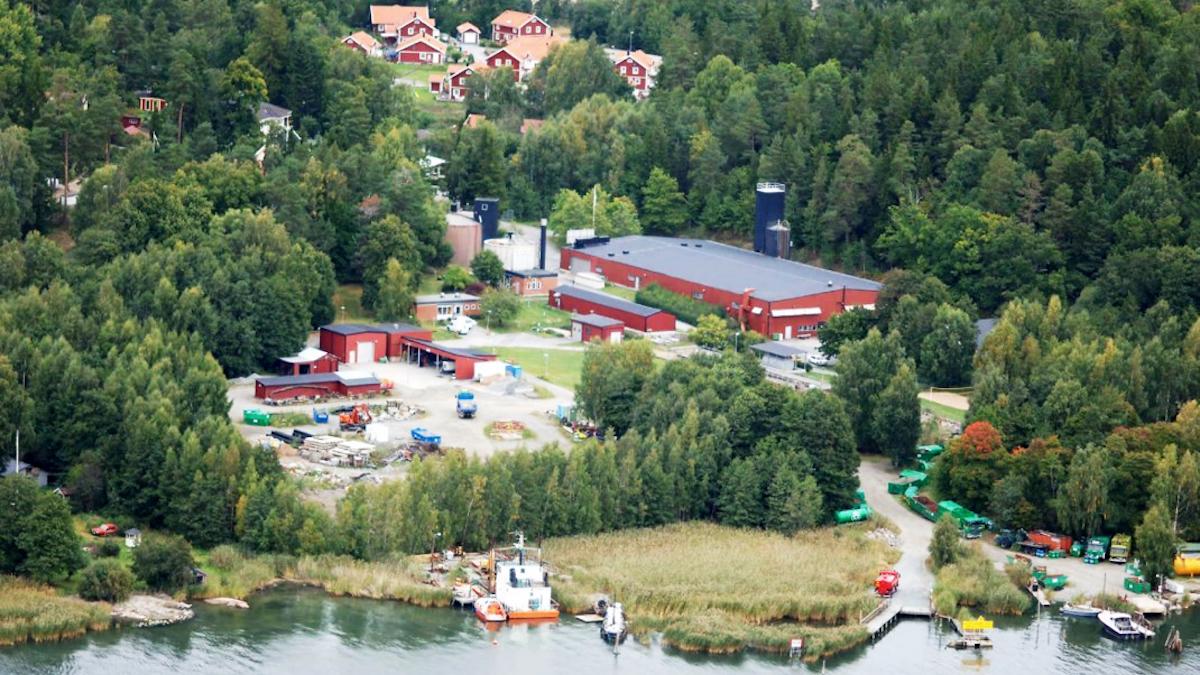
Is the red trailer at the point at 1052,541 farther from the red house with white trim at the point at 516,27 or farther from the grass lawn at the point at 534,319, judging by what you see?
the red house with white trim at the point at 516,27

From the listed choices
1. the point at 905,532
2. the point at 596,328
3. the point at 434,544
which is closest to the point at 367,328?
the point at 596,328

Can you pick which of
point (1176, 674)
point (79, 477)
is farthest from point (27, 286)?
point (1176, 674)

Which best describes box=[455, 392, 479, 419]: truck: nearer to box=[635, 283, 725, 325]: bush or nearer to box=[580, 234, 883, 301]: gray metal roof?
box=[635, 283, 725, 325]: bush

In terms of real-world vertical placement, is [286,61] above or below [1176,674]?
above

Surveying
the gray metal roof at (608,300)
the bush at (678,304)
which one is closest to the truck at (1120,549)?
the bush at (678,304)

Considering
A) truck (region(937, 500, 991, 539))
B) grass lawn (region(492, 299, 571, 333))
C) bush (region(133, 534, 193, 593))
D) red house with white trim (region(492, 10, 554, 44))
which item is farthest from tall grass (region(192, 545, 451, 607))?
red house with white trim (region(492, 10, 554, 44))

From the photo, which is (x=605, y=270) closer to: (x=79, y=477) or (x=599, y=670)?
(x=79, y=477)
